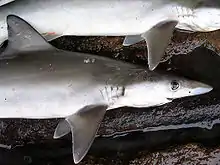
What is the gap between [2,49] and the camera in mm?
2008

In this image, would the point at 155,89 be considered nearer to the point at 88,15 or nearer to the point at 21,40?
the point at 88,15

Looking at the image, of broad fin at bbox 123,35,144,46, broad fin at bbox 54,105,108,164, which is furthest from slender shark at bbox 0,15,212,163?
broad fin at bbox 123,35,144,46

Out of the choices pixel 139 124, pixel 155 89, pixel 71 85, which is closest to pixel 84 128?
pixel 71 85

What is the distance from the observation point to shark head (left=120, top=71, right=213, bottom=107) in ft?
6.08

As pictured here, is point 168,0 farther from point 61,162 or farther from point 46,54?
point 61,162

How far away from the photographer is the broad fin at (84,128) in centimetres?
183

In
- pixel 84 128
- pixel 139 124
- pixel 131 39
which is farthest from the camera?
pixel 139 124

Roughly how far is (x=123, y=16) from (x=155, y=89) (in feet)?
0.82

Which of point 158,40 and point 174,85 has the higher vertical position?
point 158,40

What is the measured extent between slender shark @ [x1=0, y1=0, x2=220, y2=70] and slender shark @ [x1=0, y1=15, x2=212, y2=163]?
61mm

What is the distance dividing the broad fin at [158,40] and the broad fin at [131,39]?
0.08 m

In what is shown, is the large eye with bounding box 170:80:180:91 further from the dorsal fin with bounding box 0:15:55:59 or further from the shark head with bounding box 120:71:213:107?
the dorsal fin with bounding box 0:15:55:59

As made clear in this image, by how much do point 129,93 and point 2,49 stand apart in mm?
459

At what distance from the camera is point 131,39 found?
78.8 inches
